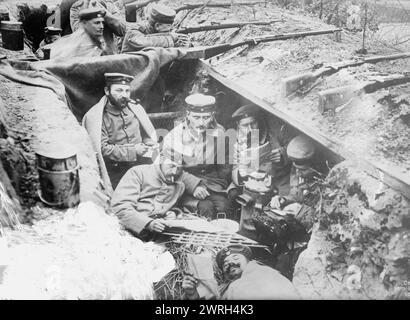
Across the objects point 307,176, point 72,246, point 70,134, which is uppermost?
point 70,134

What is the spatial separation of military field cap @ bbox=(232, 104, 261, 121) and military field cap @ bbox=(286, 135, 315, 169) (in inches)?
26.0

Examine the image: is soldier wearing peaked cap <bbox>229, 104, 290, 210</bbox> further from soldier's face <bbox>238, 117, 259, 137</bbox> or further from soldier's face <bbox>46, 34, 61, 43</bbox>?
soldier's face <bbox>46, 34, 61, 43</bbox>

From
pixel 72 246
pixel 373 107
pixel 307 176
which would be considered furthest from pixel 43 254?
pixel 373 107

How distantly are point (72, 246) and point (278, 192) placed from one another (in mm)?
2319

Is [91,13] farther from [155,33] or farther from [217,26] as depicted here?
[217,26]

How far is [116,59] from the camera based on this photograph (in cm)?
633

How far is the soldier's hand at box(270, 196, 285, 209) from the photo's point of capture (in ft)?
18.9

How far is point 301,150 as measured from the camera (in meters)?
5.73

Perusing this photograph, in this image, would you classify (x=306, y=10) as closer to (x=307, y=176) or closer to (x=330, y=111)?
(x=330, y=111)

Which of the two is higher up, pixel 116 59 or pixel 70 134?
pixel 116 59

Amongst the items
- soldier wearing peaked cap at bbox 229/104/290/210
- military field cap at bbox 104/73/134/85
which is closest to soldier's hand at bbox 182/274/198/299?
soldier wearing peaked cap at bbox 229/104/290/210

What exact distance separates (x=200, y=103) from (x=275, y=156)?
1.10 metres

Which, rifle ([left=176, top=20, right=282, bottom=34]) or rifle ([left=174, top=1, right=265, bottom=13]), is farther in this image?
rifle ([left=174, top=1, right=265, bottom=13])

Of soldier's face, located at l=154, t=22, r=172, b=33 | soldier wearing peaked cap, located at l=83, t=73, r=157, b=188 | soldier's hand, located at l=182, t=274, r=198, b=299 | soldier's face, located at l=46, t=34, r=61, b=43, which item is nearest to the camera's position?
soldier's hand, located at l=182, t=274, r=198, b=299
